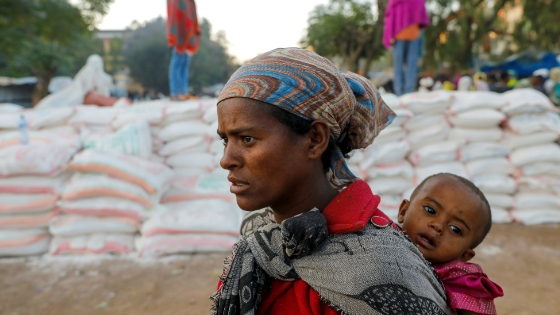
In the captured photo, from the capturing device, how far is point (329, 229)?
2.77ft

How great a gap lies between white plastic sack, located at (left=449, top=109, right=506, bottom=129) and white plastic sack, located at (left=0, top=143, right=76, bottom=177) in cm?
362

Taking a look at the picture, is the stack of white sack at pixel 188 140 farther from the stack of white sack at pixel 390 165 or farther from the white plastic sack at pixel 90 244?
the stack of white sack at pixel 390 165

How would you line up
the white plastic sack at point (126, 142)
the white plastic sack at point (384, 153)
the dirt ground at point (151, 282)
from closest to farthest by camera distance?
the dirt ground at point (151, 282) < the white plastic sack at point (126, 142) < the white plastic sack at point (384, 153)

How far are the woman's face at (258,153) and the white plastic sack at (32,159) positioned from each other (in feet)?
9.00

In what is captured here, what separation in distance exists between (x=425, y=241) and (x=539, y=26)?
50.9ft

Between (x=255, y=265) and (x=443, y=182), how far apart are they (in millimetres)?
651

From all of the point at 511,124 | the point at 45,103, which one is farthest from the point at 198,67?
the point at 511,124

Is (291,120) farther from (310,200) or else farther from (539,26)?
(539,26)

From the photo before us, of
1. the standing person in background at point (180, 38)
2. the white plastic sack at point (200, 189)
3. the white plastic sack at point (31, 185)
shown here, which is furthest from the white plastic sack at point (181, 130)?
the standing person in background at point (180, 38)

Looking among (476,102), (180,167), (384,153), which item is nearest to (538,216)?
(476,102)

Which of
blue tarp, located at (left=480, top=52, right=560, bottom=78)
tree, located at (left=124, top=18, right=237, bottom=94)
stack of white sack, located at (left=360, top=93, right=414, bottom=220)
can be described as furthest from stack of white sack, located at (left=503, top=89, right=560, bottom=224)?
tree, located at (left=124, top=18, right=237, bottom=94)

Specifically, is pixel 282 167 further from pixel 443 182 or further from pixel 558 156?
pixel 558 156

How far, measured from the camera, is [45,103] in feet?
15.5

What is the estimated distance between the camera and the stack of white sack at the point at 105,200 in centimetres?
305
